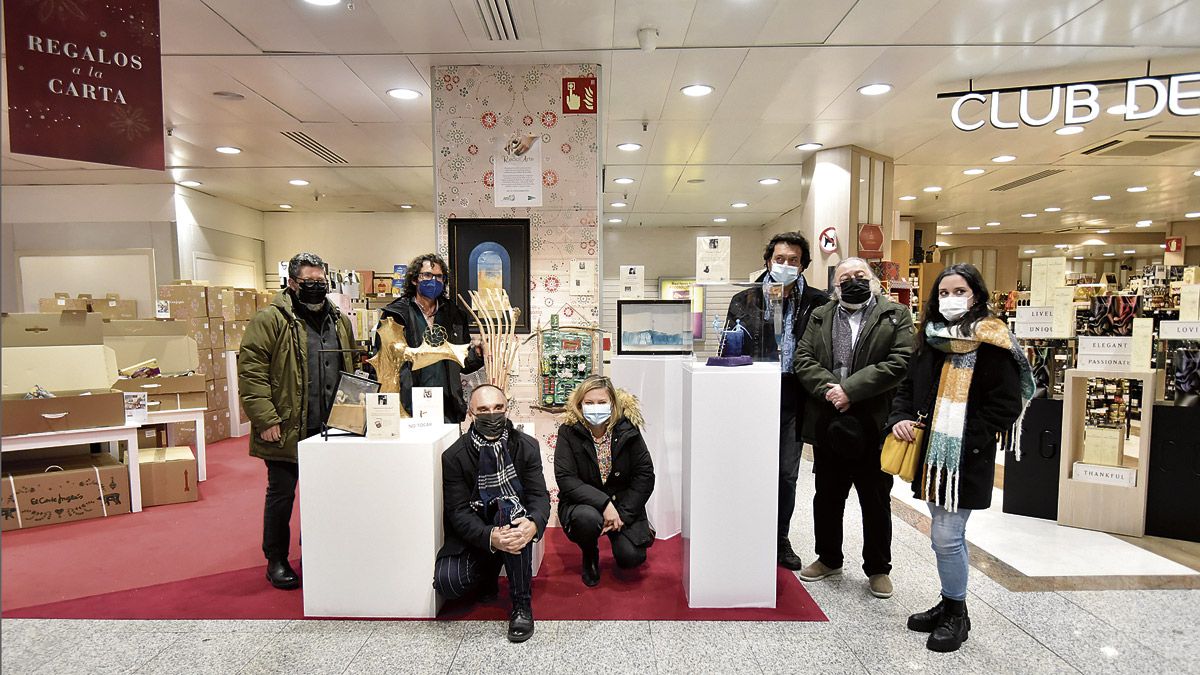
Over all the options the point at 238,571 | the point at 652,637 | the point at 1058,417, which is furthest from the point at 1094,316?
the point at 238,571

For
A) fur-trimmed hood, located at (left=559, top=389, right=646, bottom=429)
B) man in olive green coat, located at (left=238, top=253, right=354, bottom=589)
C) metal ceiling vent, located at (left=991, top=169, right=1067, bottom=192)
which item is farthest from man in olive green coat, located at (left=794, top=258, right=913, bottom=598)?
metal ceiling vent, located at (left=991, top=169, right=1067, bottom=192)

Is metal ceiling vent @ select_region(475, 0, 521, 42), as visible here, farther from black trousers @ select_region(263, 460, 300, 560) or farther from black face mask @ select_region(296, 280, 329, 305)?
black trousers @ select_region(263, 460, 300, 560)

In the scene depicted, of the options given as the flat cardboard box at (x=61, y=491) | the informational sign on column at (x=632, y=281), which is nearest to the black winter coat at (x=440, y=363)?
the informational sign on column at (x=632, y=281)

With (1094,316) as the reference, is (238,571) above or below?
below

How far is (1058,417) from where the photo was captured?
365 cm

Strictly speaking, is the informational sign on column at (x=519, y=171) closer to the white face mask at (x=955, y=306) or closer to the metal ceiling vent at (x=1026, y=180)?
the white face mask at (x=955, y=306)

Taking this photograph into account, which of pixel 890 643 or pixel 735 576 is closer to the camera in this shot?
pixel 890 643

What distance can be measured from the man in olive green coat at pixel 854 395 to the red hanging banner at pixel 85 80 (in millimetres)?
2605

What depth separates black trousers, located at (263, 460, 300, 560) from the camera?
2.92 m

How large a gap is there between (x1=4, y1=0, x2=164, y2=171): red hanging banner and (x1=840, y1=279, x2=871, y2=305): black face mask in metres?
2.59

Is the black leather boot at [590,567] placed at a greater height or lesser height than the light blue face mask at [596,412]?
lesser

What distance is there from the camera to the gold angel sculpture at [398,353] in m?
2.87

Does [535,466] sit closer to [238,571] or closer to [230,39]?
[238,571]

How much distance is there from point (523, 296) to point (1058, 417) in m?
3.43
